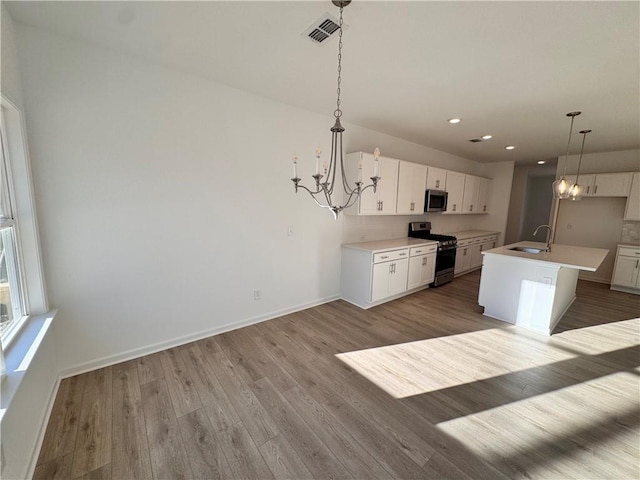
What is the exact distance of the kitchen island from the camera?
10.4ft

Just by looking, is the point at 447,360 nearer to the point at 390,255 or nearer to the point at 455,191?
the point at 390,255

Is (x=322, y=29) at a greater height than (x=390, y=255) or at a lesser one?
greater

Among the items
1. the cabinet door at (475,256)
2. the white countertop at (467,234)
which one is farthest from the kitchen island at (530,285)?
the cabinet door at (475,256)

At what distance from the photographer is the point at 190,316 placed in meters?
2.86

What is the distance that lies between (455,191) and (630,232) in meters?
3.35

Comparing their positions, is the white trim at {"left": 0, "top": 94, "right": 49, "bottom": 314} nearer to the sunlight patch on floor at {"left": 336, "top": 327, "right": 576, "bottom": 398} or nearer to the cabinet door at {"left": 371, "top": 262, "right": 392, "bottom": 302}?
the sunlight patch on floor at {"left": 336, "top": 327, "right": 576, "bottom": 398}

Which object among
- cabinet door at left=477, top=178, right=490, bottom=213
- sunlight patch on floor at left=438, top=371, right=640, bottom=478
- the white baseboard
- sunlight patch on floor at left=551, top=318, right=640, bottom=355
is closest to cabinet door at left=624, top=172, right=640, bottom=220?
cabinet door at left=477, top=178, right=490, bottom=213

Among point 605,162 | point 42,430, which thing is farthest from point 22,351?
point 605,162

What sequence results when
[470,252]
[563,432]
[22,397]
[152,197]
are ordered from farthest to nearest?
[470,252], [152,197], [563,432], [22,397]

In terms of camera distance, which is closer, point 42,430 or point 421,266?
point 42,430

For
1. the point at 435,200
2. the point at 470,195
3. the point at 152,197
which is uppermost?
the point at 470,195

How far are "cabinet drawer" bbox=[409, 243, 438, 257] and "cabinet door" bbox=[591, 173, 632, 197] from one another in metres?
3.64

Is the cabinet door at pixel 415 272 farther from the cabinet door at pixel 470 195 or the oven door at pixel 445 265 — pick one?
the cabinet door at pixel 470 195

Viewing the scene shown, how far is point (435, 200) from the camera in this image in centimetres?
513
